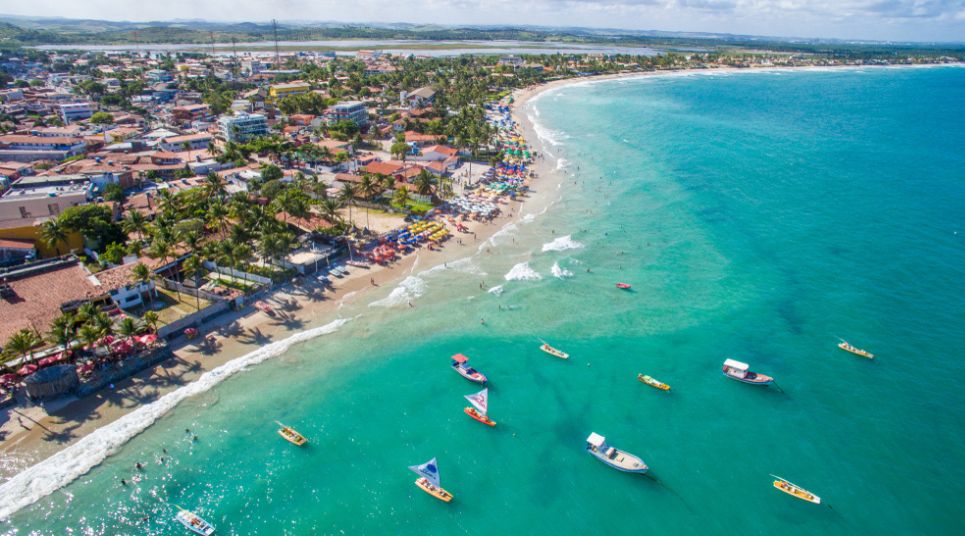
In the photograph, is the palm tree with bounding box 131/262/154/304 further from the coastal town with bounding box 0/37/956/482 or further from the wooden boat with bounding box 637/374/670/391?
the wooden boat with bounding box 637/374/670/391

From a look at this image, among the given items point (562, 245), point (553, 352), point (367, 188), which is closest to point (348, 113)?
point (367, 188)

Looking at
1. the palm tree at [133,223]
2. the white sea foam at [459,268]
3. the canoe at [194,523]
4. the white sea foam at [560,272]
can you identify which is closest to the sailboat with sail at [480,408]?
the canoe at [194,523]

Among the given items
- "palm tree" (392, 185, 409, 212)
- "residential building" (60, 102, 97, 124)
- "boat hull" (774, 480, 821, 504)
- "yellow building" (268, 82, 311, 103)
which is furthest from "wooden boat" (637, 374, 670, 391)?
"residential building" (60, 102, 97, 124)

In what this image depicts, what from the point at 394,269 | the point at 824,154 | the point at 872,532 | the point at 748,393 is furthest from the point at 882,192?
the point at 394,269

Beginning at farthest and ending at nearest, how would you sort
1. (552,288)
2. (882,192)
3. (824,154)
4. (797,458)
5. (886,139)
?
(886,139), (824,154), (882,192), (552,288), (797,458)

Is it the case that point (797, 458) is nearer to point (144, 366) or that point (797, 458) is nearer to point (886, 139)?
point (144, 366)
